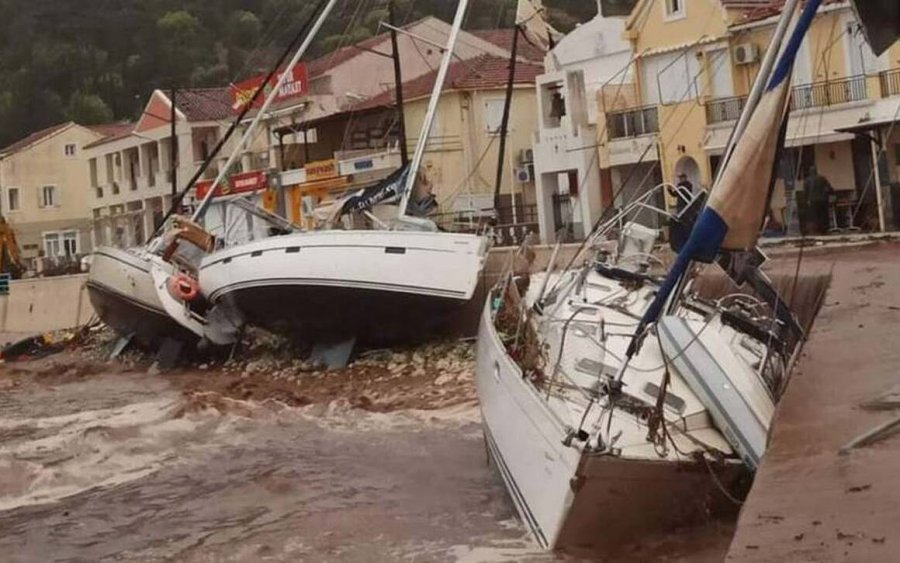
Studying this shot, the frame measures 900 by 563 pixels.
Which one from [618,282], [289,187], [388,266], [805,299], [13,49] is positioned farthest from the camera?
[13,49]

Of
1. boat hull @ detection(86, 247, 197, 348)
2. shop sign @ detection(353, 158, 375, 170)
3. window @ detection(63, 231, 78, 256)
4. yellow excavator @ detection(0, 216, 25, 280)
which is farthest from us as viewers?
window @ detection(63, 231, 78, 256)

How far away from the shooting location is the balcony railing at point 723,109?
29609mm

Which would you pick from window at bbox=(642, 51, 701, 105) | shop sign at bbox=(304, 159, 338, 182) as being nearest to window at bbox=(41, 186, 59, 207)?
shop sign at bbox=(304, 159, 338, 182)

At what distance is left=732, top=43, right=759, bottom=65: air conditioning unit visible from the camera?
95.5 ft

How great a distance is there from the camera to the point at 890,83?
85.8 ft

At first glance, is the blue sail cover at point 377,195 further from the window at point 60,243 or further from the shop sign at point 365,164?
the window at point 60,243

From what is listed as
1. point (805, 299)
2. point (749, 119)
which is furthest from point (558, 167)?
point (749, 119)

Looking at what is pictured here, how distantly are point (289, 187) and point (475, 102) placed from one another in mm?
8197

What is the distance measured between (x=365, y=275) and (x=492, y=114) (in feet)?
65.7

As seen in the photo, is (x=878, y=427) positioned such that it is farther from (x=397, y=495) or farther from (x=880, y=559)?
(x=397, y=495)

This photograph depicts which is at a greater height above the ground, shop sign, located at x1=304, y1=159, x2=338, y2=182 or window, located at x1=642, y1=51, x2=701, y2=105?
window, located at x1=642, y1=51, x2=701, y2=105

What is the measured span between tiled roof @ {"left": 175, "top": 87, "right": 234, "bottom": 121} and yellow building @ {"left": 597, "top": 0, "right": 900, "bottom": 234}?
2526cm

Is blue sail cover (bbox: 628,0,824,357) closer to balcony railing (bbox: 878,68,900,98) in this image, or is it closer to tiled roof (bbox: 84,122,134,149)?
balcony railing (bbox: 878,68,900,98)

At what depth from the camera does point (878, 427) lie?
24.5 ft
